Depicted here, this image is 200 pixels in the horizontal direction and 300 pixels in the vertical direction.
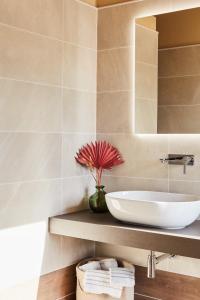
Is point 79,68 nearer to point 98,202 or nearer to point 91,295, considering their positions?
point 98,202

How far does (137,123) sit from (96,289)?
40.9 inches

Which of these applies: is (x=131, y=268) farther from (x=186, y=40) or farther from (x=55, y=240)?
(x=186, y=40)

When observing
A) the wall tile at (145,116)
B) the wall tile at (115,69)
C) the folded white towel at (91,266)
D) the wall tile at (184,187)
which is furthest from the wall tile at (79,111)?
the folded white towel at (91,266)

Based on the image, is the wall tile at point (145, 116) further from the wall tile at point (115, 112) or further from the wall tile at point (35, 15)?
the wall tile at point (35, 15)

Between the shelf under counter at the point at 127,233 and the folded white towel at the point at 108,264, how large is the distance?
308 mm

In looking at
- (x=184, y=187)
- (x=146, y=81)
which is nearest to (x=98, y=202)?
(x=184, y=187)

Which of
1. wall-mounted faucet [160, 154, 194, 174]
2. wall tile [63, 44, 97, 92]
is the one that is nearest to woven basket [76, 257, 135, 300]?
wall-mounted faucet [160, 154, 194, 174]

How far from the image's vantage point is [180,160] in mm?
2355

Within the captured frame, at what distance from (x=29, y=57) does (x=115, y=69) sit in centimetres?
65

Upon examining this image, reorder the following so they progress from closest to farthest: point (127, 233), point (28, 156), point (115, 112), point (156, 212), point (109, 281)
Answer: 1. point (156, 212)
2. point (127, 233)
3. point (28, 156)
4. point (109, 281)
5. point (115, 112)

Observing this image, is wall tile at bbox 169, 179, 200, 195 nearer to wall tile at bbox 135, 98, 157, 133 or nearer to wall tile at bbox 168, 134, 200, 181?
wall tile at bbox 168, 134, 200, 181

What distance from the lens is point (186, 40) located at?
7.74ft

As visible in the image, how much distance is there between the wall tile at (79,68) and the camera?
246 cm

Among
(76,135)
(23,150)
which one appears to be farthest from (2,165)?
(76,135)
